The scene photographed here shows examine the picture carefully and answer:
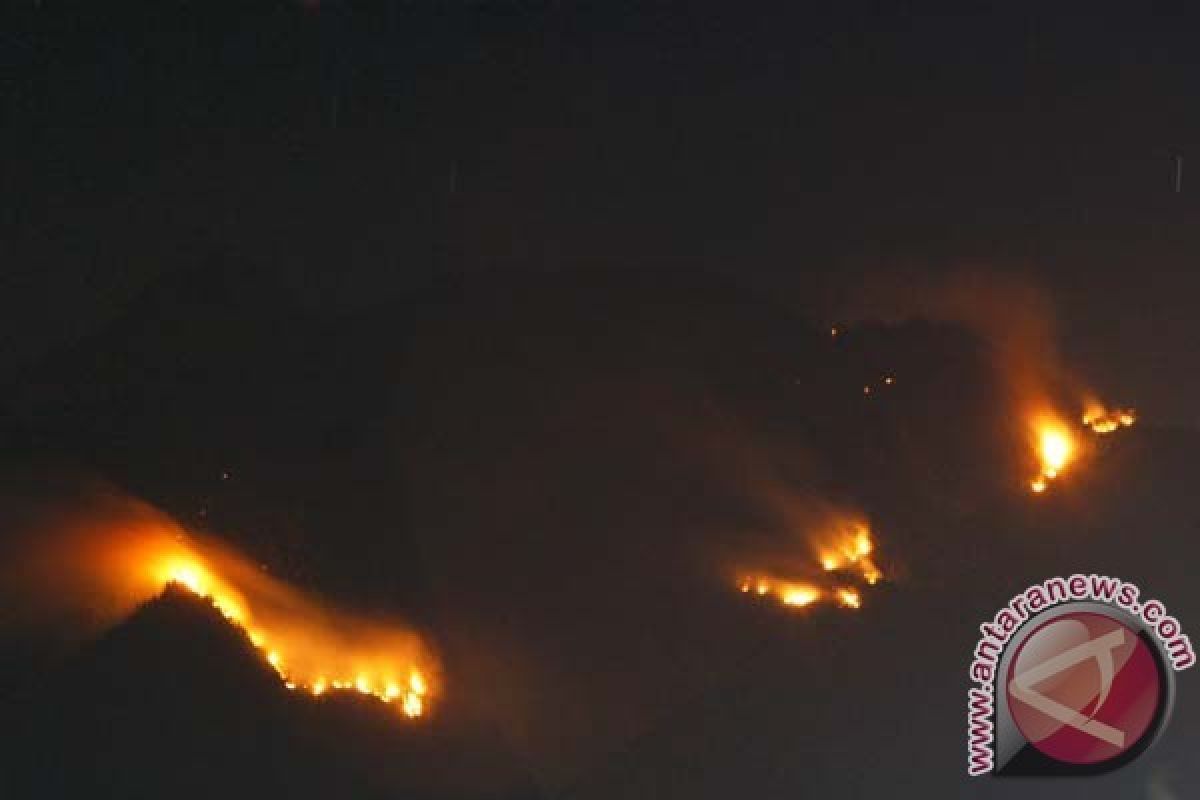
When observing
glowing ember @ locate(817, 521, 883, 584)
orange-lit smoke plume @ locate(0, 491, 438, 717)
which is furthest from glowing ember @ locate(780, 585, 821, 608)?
orange-lit smoke plume @ locate(0, 491, 438, 717)

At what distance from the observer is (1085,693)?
11.2 ft

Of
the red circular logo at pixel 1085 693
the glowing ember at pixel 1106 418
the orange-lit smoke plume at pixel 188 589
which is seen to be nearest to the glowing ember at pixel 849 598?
the red circular logo at pixel 1085 693

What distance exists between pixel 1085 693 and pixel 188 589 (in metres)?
3.22

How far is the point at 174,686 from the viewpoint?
3785 mm

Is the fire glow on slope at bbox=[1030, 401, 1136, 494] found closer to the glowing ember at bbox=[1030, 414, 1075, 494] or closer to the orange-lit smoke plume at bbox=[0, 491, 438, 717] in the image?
the glowing ember at bbox=[1030, 414, 1075, 494]

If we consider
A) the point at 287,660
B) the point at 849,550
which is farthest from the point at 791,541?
the point at 287,660

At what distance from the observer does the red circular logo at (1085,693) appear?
11.2 feet

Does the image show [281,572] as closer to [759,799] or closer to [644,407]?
[644,407]

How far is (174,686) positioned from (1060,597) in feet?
10.2

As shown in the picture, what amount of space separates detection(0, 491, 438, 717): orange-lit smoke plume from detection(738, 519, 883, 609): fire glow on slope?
1.34 m

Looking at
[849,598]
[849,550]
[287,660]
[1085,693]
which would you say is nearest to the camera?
[1085,693]

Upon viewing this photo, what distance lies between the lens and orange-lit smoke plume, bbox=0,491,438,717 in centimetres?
400

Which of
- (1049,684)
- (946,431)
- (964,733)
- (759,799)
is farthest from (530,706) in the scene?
(946,431)

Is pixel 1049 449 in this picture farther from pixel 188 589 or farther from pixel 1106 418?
pixel 188 589
